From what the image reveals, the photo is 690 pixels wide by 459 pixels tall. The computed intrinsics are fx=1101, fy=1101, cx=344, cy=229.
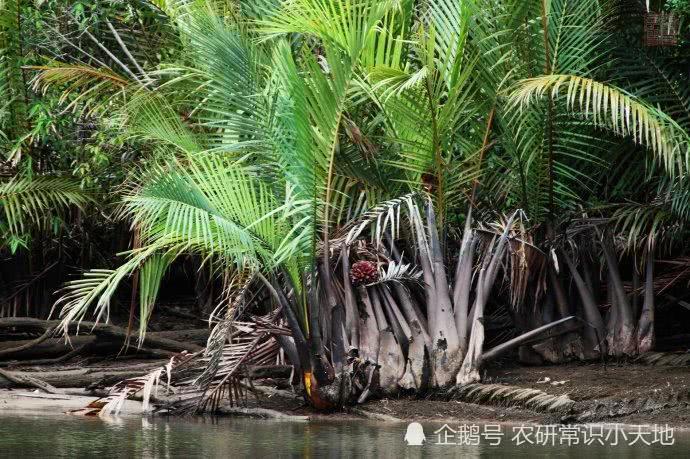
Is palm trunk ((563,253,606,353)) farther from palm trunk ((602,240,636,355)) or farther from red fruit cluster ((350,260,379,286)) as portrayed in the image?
red fruit cluster ((350,260,379,286))

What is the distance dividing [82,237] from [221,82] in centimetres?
427

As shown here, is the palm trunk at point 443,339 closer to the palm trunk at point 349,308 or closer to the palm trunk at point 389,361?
the palm trunk at point 389,361

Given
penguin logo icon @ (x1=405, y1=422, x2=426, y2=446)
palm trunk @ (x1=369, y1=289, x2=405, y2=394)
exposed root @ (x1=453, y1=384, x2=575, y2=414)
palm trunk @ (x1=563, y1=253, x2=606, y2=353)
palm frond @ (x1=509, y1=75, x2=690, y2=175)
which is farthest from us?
palm trunk @ (x1=563, y1=253, x2=606, y2=353)

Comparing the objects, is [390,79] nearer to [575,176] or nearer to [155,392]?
[575,176]

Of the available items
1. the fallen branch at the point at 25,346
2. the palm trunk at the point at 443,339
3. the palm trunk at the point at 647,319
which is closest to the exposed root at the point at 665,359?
the palm trunk at the point at 647,319

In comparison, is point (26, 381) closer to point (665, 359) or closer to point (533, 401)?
point (533, 401)

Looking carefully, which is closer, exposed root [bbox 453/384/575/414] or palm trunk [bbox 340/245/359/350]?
exposed root [bbox 453/384/575/414]

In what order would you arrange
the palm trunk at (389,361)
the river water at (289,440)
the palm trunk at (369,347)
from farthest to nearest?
the palm trunk at (389,361), the palm trunk at (369,347), the river water at (289,440)

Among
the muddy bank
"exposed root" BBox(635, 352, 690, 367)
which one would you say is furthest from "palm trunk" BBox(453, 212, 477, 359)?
"exposed root" BBox(635, 352, 690, 367)

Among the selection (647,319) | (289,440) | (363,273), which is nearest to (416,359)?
(363,273)

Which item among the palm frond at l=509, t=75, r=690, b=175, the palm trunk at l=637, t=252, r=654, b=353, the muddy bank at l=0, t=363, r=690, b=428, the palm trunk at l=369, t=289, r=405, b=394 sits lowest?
the muddy bank at l=0, t=363, r=690, b=428

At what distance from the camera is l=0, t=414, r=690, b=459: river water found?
5980 millimetres

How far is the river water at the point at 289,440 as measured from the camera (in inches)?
235

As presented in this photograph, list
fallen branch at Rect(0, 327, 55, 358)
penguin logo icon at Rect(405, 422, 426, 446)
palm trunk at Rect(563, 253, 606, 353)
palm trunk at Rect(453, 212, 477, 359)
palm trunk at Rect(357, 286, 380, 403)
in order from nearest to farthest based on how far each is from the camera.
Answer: penguin logo icon at Rect(405, 422, 426, 446) < palm trunk at Rect(357, 286, 380, 403) < palm trunk at Rect(453, 212, 477, 359) < palm trunk at Rect(563, 253, 606, 353) < fallen branch at Rect(0, 327, 55, 358)
